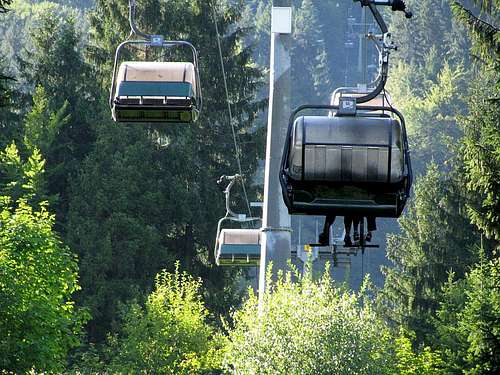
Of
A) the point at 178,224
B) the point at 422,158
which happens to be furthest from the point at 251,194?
the point at 422,158

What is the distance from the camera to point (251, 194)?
6291cm

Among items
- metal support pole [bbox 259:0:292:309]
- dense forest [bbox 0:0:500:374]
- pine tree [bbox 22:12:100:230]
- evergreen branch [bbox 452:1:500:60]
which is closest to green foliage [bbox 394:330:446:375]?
dense forest [bbox 0:0:500:374]

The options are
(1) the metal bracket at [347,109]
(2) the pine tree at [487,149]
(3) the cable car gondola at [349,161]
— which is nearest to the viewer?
(3) the cable car gondola at [349,161]

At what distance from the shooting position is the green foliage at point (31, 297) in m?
34.7

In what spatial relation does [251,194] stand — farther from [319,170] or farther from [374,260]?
[374,260]

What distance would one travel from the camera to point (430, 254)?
60156 millimetres

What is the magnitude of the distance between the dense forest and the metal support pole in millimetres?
8998

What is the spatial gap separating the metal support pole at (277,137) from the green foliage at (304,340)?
35.8ft

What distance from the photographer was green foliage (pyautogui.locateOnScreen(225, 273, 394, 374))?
3625cm

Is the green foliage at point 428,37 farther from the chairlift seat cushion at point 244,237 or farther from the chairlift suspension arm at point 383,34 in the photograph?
the chairlift suspension arm at point 383,34

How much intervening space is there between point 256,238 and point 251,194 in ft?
93.4

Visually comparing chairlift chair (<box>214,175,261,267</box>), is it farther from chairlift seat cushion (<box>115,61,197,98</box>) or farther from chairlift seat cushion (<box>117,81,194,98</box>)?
chairlift seat cushion (<box>117,81,194,98</box>)

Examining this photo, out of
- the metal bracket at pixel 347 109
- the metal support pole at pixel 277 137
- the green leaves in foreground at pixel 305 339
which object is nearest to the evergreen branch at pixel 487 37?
the metal support pole at pixel 277 137

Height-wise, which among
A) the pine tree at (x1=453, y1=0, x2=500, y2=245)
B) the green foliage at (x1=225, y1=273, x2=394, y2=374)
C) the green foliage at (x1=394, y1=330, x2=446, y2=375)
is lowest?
the green foliage at (x1=394, y1=330, x2=446, y2=375)
